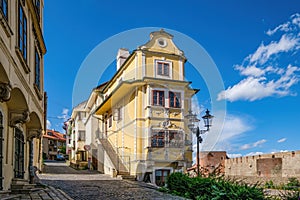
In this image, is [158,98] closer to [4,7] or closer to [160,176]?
[160,176]

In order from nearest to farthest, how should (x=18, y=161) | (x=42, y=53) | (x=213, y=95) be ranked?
(x=18, y=161), (x=42, y=53), (x=213, y=95)

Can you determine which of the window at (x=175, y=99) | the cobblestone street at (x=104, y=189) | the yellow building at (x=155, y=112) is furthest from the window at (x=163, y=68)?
the cobblestone street at (x=104, y=189)

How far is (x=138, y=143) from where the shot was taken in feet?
62.7

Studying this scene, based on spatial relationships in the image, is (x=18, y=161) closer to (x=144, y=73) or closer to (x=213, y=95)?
(x=213, y=95)

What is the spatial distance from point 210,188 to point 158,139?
951cm

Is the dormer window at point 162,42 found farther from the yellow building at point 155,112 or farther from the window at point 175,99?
the window at point 175,99

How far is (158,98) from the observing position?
19.3 metres

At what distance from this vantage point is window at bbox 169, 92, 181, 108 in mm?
19594

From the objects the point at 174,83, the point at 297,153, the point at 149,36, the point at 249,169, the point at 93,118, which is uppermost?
the point at 149,36

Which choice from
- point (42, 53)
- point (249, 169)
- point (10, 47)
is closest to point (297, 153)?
point (249, 169)

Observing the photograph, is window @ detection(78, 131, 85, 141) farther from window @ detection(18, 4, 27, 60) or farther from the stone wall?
window @ detection(18, 4, 27, 60)

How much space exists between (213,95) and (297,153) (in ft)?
28.7

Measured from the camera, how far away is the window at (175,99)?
19594 mm

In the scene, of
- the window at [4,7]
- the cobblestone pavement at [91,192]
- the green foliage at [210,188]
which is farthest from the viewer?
the cobblestone pavement at [91,192]
